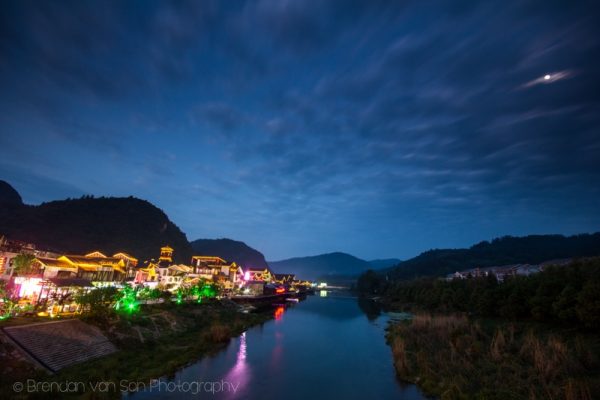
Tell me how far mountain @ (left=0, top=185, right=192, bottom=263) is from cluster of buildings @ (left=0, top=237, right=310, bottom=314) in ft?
138

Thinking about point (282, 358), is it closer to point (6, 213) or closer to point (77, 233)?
point (77, 233)

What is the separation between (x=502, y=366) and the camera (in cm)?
2311

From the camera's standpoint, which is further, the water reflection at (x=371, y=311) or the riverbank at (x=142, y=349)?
the water reflection at (x=371, y=311)

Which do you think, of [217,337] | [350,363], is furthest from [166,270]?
[350,363]

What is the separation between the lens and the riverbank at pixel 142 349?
61.8 feet

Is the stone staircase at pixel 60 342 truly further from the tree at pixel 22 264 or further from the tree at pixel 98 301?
the tree at pixel 22 264

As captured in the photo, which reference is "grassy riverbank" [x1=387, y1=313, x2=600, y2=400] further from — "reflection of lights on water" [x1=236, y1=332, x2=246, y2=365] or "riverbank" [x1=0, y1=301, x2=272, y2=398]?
"riverbank" [x1=0, y1=301, x2=272, y2=398]

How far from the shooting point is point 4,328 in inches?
821

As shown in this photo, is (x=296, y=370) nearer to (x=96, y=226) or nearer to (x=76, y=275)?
(x=76, y=275)

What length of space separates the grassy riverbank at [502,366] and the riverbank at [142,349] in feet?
66.5

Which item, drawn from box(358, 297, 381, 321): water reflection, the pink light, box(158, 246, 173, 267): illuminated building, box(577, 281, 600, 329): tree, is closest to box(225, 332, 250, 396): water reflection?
the pink light

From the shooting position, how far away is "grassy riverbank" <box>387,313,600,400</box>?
18.9m

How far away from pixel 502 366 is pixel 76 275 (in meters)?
60.7

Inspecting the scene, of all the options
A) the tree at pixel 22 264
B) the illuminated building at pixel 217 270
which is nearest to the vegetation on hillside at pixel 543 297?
the illuminated building at pixel 217 270
